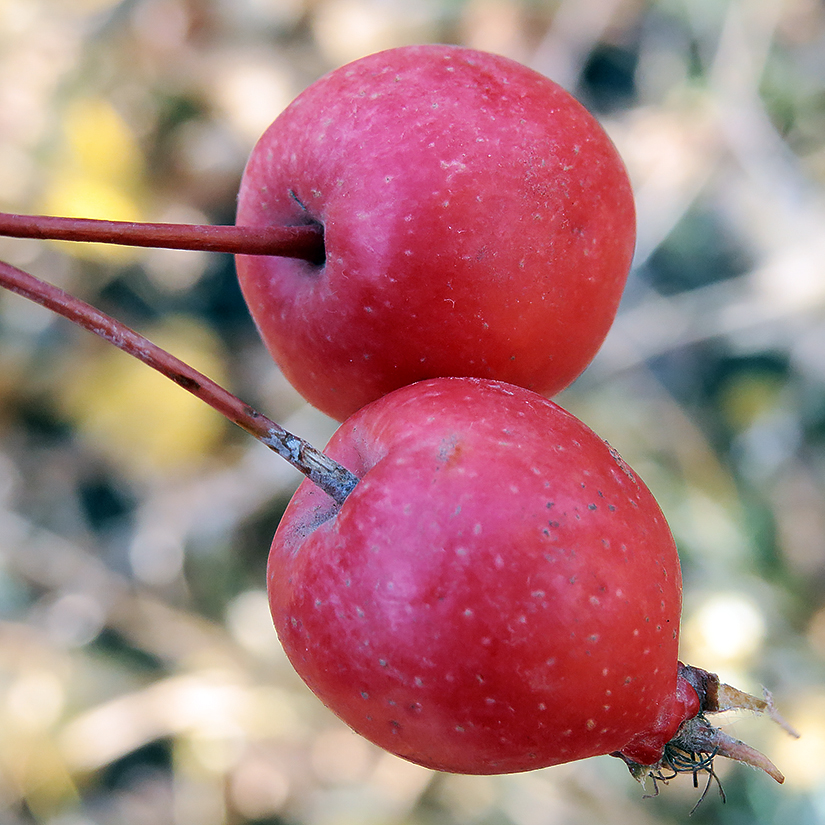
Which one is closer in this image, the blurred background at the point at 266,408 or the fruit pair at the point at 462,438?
the fruit pair at the point at 462,438

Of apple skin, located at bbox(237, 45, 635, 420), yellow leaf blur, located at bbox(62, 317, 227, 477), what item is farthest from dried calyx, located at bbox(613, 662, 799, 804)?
yellow leaf blur, located at bbox(62, 317, 227, 477)

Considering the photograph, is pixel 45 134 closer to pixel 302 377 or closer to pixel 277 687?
pixel 277 687

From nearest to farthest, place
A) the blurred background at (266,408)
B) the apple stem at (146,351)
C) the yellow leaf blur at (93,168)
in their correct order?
the apple stem at (146,351), the blurred background at (266,408), the yellow leaf blur at (93,168)

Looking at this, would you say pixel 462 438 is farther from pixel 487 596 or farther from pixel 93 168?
pixel 93 168

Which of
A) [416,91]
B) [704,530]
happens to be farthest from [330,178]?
[704,530]

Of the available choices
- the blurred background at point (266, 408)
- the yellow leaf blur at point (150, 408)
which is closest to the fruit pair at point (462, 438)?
the blurred background at point (266, 408)

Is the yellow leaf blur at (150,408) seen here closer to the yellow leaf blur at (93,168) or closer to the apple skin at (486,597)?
the yellow leaf blur at (93,168)

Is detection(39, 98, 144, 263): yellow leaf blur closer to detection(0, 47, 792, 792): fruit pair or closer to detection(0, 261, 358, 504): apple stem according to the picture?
detection(0, 47, 792, 792): fruit pair

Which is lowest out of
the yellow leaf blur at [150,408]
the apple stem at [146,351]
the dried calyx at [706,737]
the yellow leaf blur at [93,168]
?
the apple stem at [146,351]
